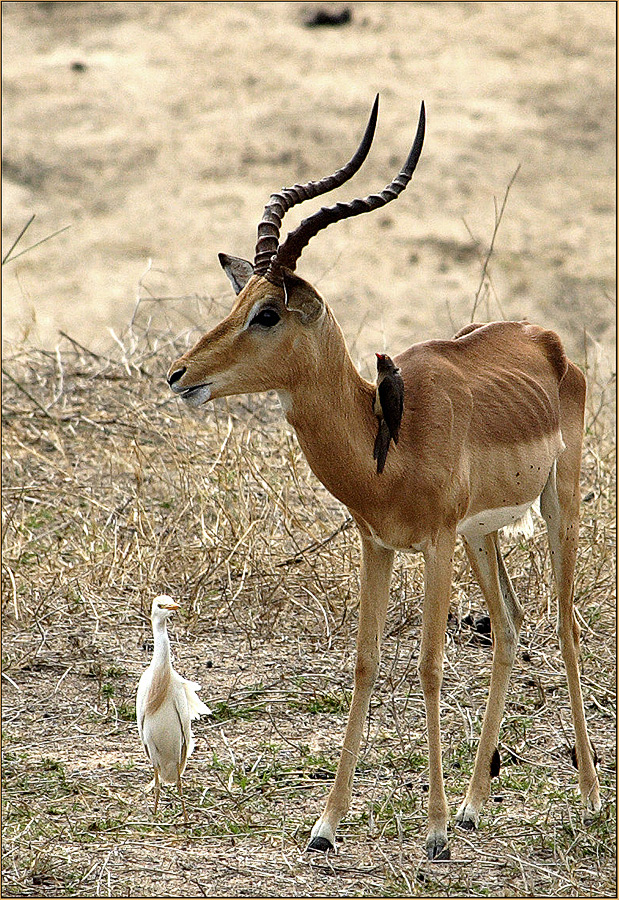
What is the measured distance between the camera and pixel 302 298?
3.75 metres

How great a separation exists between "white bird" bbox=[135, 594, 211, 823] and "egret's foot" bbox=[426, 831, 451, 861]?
0.82 m

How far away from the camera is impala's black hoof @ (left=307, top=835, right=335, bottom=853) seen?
4121 millimetres

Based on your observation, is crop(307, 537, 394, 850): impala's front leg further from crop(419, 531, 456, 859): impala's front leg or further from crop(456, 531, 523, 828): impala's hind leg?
crop(456, 531, 523, 828): impala's hind leg

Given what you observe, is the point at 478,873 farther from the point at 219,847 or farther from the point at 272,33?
the point at 272,33

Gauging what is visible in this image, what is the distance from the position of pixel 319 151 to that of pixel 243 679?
899 centimetres

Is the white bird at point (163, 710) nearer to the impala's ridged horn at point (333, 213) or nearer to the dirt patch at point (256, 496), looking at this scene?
the dirt patch at point (256, 496)

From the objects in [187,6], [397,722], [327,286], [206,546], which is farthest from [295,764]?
[187,6]

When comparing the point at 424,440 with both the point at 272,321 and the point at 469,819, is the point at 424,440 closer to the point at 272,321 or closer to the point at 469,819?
the point at 272,321

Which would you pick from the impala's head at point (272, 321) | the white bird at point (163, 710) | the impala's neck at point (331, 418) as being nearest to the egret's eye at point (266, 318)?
the impala's head at point (272, 321)

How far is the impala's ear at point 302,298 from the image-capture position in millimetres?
3705

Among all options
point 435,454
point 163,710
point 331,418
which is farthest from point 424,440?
point 163,710

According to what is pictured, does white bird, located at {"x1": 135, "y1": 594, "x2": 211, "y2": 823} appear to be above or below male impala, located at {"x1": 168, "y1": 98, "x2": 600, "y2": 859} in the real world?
below

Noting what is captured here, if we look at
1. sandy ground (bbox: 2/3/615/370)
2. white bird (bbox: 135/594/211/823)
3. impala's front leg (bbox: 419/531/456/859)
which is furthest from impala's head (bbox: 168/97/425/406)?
sandy ground (bbox: 2/3/615/370)

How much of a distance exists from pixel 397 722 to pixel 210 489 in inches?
78.2
